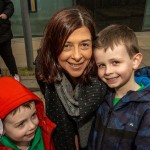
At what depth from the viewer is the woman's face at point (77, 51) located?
1.71m

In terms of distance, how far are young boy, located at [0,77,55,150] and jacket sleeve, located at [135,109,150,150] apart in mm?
739

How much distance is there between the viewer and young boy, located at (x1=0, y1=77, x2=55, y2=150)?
63.6 inches

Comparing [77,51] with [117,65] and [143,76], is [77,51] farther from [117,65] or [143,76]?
[143,76]

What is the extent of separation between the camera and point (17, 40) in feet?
25.8

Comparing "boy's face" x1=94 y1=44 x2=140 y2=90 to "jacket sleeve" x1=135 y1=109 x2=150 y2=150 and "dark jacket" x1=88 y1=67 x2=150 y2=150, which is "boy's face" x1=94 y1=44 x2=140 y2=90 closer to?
"dark jacket" x1=88 y1=67 x2=150 y2=150

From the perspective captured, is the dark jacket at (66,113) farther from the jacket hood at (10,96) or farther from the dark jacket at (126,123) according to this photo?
the jacket hood at (10,96)

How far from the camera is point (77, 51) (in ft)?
5.67

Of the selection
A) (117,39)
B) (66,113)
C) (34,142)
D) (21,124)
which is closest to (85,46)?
(117,39)

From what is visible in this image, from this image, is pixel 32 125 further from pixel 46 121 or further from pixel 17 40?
pixel 17 40

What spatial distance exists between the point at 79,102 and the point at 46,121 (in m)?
0.33

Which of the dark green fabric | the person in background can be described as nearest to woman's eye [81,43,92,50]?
the dark green fabric

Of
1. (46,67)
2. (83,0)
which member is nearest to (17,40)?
(83,0)

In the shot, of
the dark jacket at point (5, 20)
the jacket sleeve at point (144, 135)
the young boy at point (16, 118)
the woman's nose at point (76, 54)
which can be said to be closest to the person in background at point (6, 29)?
the dark jacket at point (5, 20)

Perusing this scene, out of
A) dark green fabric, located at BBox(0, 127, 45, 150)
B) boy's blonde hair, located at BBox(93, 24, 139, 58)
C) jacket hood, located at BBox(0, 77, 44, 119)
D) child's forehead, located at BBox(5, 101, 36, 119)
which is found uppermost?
boy's blonde hair, located at BBox(93, 24, 139, 58)
